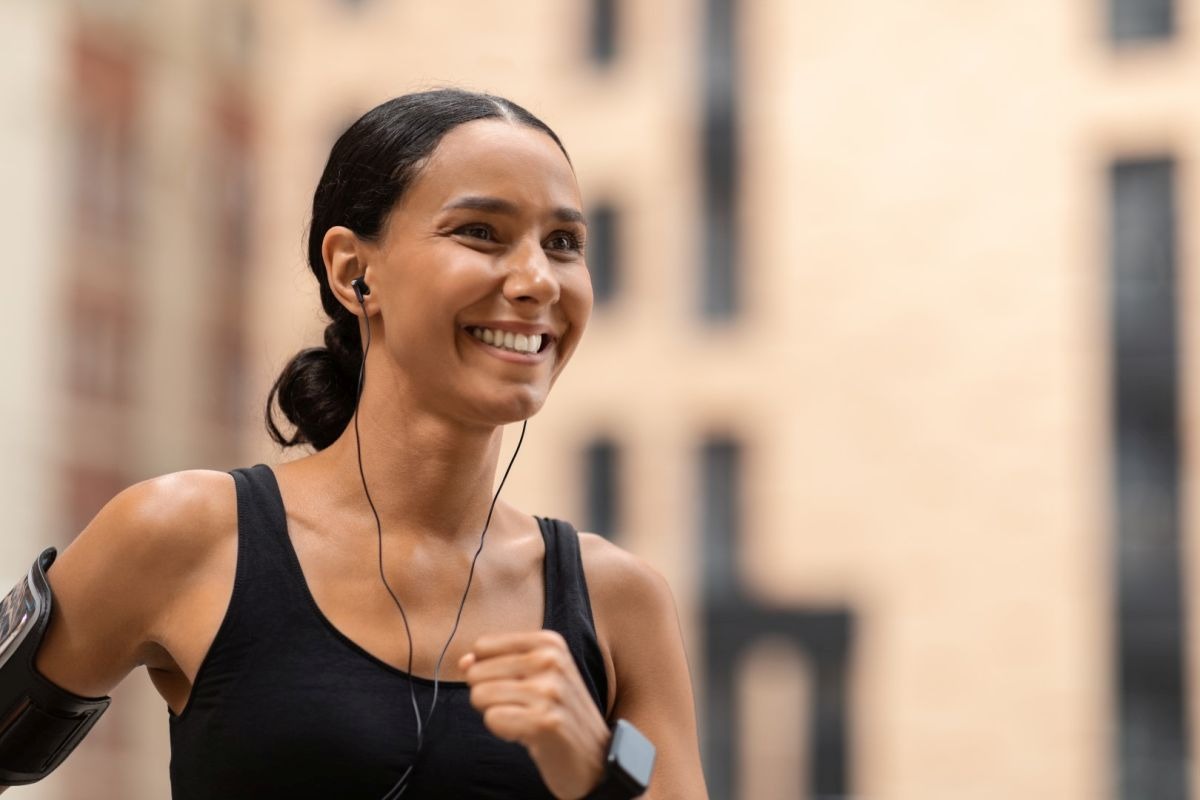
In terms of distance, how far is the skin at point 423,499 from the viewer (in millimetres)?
2404

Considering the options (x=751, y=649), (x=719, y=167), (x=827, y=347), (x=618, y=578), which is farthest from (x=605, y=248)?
(x=618, y=578)

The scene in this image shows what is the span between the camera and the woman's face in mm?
2398

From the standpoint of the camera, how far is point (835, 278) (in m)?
25.8

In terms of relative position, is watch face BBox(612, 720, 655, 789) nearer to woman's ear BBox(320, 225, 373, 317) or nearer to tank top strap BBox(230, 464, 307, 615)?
tank top strap BBox(230, 464, 307, 615)

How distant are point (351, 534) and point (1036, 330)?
22.9 m

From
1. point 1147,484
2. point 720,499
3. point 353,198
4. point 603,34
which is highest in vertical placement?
point 603,34

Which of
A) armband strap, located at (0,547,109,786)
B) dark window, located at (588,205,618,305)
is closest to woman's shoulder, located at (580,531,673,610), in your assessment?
Result: armband strap, located at (0,547,109,786)

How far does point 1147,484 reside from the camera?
2414 centimetres

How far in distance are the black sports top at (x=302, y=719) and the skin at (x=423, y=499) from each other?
1.1 inches

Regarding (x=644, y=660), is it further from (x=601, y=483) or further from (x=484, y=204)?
(x=601, y=483)

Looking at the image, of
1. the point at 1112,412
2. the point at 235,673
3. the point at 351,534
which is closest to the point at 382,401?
the point at 351,534

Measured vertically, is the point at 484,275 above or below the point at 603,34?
below

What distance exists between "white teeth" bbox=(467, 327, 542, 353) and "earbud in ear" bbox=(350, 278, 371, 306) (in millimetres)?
174

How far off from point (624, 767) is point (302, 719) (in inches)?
13.9
